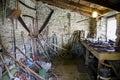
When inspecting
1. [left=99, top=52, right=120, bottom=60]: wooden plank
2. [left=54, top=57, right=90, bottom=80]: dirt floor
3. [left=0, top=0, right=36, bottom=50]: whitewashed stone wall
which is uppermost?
[left=0, top=0, right=36, bottom=50]: whitewashed stone wall

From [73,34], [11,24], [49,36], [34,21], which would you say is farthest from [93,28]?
[11,24]

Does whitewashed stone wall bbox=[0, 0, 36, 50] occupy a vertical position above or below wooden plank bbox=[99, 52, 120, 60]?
above

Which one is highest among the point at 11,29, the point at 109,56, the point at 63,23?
the point at 63,23

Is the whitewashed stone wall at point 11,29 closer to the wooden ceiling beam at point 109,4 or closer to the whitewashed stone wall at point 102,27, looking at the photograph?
the wooden ceiling beam at point 109,4

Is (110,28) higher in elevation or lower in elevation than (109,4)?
lower

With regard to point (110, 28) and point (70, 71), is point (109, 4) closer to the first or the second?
point (70, 71)

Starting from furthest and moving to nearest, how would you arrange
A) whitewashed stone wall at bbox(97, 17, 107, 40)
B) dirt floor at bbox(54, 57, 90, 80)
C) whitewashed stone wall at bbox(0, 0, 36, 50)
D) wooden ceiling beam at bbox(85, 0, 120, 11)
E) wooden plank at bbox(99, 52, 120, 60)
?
whitewashed stone wall at bbox(97, 17, 107, 40) < dirt floor at bbox(54, 57, 90, 80) < whitewashed stone wall at bbox(0, 0, 36, 50) < wooden plank at bbox(99, 52, 120, 60) < wooden ceiling beam at bbox(85, 0, 120, 11)

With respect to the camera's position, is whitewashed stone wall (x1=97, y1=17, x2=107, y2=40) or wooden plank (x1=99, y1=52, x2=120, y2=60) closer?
wooden plank (x1=99, y1=52, x2=120, y2=60)

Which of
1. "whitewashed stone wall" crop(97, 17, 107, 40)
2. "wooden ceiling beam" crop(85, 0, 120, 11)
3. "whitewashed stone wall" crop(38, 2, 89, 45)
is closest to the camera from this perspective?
"wooden ceiling beam" crop(85, 0, 120, 11)

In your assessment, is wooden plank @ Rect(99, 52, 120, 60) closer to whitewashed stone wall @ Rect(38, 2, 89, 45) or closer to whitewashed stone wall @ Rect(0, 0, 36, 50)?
whitewashed stone wall @ Rect(0, 0, 36, 50)

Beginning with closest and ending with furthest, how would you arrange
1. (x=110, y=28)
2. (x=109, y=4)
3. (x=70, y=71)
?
(x=109, y=4)
(x=70, y=71)
(x=110, y=28)

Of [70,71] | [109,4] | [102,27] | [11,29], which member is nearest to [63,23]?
[102,27]

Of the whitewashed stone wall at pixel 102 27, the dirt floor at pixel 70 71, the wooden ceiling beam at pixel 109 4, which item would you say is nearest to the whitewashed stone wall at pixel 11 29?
the dirt floor at pixel 70 71

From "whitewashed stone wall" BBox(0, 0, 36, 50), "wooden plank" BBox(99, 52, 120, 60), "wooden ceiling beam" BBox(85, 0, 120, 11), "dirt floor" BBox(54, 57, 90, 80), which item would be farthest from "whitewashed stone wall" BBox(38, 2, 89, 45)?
"wooden ceiling beam" BBox(85, 0, 120, 11)
